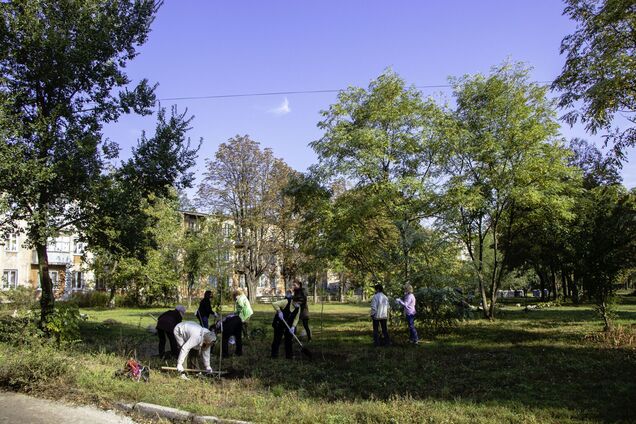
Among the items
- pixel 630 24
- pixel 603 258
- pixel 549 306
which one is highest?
pixel 630 24

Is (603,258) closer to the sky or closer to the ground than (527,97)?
closer to the ground

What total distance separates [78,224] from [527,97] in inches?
752

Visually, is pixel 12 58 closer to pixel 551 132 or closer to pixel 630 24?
pixel 630 24

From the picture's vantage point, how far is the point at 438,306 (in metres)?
14.6

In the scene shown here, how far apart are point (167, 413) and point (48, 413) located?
1821 millimetres

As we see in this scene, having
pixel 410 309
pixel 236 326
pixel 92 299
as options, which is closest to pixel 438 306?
pixel 410 309

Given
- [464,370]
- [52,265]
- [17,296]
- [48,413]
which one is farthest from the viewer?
[52,265]

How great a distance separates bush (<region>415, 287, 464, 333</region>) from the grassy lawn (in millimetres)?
1165

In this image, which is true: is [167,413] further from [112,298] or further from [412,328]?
[112,298]

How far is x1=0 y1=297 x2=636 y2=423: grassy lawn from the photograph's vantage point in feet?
22.2

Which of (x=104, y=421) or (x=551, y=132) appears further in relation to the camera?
(x=551, y=132)

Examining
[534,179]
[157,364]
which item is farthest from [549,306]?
[157,364]

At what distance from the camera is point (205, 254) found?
35.6 metres

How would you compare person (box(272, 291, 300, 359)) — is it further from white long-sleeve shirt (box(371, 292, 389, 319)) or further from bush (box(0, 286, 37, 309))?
bush (box(0, 286, 37, 309))
